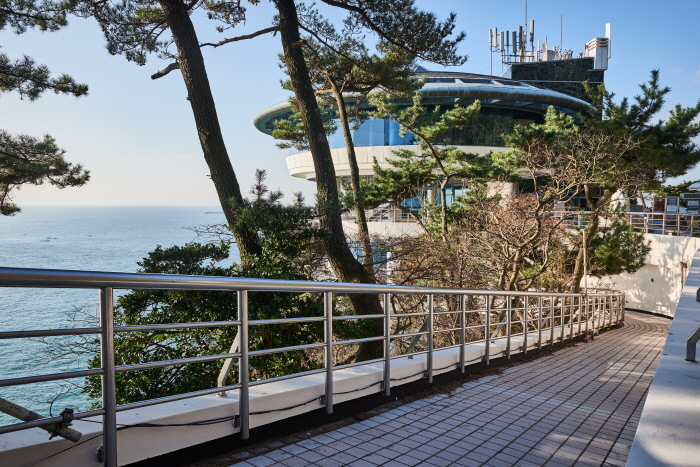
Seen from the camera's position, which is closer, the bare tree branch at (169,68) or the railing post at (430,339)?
the railing post at (430,339)

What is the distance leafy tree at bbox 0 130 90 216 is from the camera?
11016 millimetres

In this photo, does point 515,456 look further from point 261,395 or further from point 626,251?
point 626,251

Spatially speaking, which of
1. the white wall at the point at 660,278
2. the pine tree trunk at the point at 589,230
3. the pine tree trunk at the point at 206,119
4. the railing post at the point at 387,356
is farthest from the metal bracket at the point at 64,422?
the white wall at the point at 660,278

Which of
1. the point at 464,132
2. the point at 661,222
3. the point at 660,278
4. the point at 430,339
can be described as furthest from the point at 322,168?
the point at 464,132

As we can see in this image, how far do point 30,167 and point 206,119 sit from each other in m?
4.49

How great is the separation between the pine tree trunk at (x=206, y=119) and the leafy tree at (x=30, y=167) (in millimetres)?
4390

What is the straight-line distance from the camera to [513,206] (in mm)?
21578

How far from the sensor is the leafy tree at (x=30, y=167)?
11.0 metres

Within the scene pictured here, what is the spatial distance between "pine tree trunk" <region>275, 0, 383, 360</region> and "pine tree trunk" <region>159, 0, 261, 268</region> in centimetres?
163

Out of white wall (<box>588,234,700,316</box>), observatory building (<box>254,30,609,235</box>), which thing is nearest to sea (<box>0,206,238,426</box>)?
observatory building (<box>254,30,609,235</box>)

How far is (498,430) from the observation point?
4477 millimetres

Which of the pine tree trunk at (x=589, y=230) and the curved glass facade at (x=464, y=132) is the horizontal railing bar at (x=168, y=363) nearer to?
the pine tree trunk at (x=589, y=230)

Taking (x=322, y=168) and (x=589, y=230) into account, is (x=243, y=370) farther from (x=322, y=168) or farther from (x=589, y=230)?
(x=589, y=230)

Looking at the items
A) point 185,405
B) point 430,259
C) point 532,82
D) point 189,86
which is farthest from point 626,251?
point 532,82
